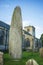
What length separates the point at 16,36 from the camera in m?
10.6

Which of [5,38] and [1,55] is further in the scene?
[5,38]

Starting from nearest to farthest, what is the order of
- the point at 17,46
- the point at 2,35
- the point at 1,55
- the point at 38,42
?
1. the point at 1,55
2. the point at 17,46
3. the point at 2,35
4. the point at 38,42

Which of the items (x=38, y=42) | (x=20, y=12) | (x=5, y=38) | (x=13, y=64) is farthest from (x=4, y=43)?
(x=38, y=42)

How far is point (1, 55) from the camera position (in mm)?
6770

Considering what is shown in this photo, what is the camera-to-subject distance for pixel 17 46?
10.4 meters

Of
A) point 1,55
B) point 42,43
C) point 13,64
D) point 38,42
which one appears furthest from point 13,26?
point 38,42

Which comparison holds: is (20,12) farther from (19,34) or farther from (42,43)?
(42,43)

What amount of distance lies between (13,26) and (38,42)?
4251 cm

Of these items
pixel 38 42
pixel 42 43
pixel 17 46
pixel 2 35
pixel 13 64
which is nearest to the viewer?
pixel 13 64

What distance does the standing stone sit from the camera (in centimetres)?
1042

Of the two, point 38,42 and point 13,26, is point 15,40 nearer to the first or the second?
point 13,26

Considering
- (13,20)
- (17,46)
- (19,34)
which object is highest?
(13,20)

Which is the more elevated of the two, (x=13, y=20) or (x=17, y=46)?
(x=13, y=20)

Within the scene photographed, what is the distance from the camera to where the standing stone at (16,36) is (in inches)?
410
